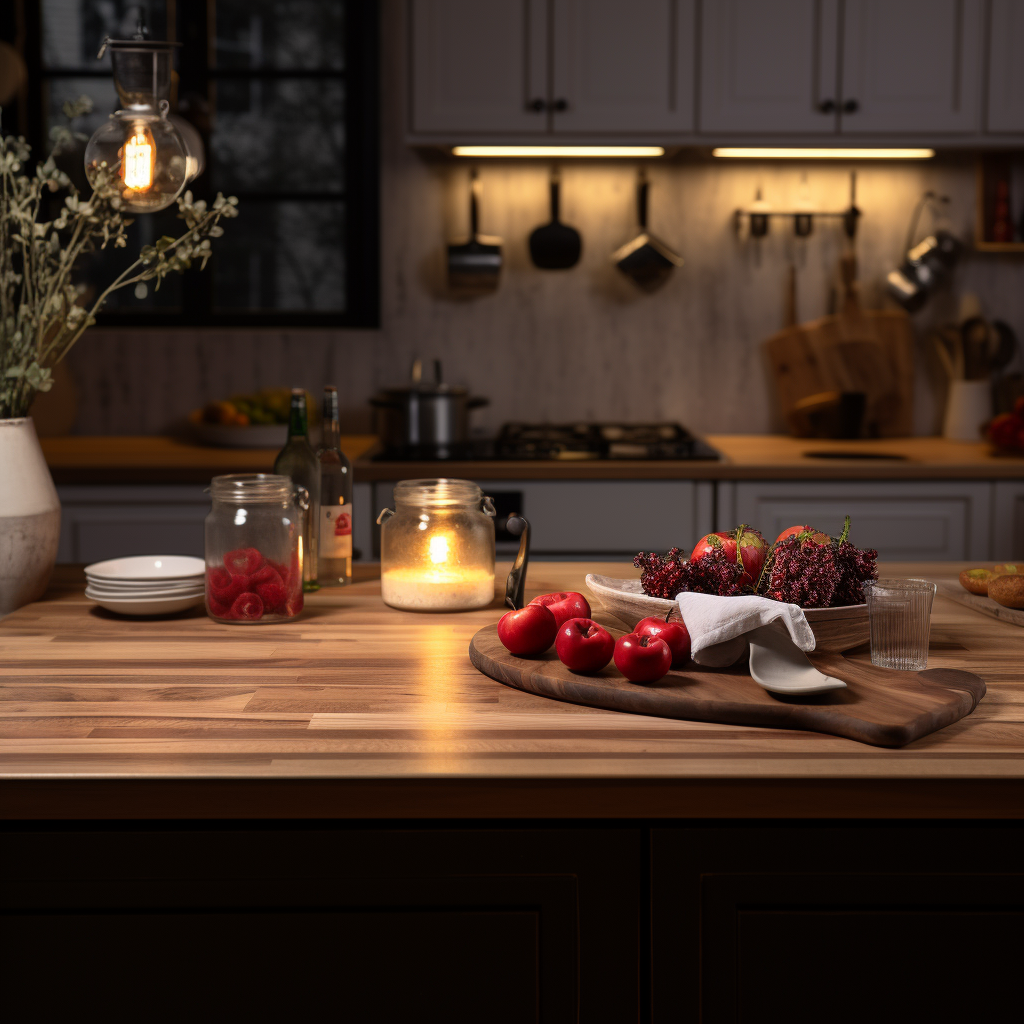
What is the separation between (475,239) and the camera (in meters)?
3.55

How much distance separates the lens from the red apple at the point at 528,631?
51.8 inches

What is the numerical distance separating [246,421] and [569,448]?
906 millimetres

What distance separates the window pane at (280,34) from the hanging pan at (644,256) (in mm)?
1010

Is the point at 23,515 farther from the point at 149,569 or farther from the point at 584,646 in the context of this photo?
the point at 584,646

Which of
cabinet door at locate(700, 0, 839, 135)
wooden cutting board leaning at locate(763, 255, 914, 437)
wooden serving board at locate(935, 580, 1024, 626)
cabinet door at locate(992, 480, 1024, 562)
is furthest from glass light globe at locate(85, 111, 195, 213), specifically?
wooden cutting board leaning at locate(763, 255, 914, 437)

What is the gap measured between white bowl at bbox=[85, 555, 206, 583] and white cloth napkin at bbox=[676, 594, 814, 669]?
2.42ft

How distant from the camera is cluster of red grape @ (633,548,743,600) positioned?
1347 mm

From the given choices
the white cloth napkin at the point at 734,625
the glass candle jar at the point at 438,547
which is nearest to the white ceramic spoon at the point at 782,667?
the white cloth napkin at the point at 734,625

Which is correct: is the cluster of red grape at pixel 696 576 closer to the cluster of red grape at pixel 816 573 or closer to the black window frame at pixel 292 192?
the cluster of red grape at pixel 816 573

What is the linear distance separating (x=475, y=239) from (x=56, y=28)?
56.5 inches

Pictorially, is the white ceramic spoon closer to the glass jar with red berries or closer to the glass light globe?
the glass jar with red berries

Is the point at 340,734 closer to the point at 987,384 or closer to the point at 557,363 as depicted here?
the point at 557,363

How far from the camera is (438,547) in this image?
1634 mm
